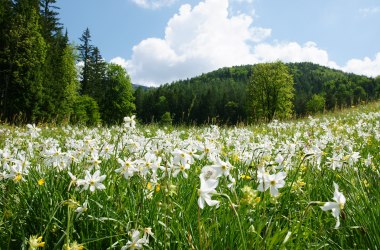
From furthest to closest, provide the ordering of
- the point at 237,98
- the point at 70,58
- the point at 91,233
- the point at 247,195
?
1. the point at 237,98
2. the point at 70,58
3. the point at 91,233
4. the point at 247,195

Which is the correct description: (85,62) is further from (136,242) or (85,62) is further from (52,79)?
(136,242)

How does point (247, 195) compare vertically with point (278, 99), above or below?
below

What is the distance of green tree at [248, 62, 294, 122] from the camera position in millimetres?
57375

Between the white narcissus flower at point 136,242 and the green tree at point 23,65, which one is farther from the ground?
the green tree at point 23,65

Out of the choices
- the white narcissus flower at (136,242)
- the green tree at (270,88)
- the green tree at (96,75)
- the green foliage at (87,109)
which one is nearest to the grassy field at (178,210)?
the white narcissus flower at (136,242)

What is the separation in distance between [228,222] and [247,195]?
492 mm

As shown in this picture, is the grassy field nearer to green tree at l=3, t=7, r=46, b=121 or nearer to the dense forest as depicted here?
the dense forest

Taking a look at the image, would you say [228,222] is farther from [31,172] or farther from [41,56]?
[41,56]

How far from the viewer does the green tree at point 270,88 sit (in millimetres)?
57375

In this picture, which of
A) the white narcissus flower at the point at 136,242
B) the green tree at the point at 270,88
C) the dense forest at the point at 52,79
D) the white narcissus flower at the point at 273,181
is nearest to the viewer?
the white narcissus flower at the point at 136,242

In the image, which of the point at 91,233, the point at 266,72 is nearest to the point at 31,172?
the point at 91,233

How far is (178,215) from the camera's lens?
220cm

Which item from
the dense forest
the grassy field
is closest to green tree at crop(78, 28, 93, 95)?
the dense forest

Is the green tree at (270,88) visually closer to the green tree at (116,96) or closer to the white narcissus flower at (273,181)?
the green tree at (116,96)
